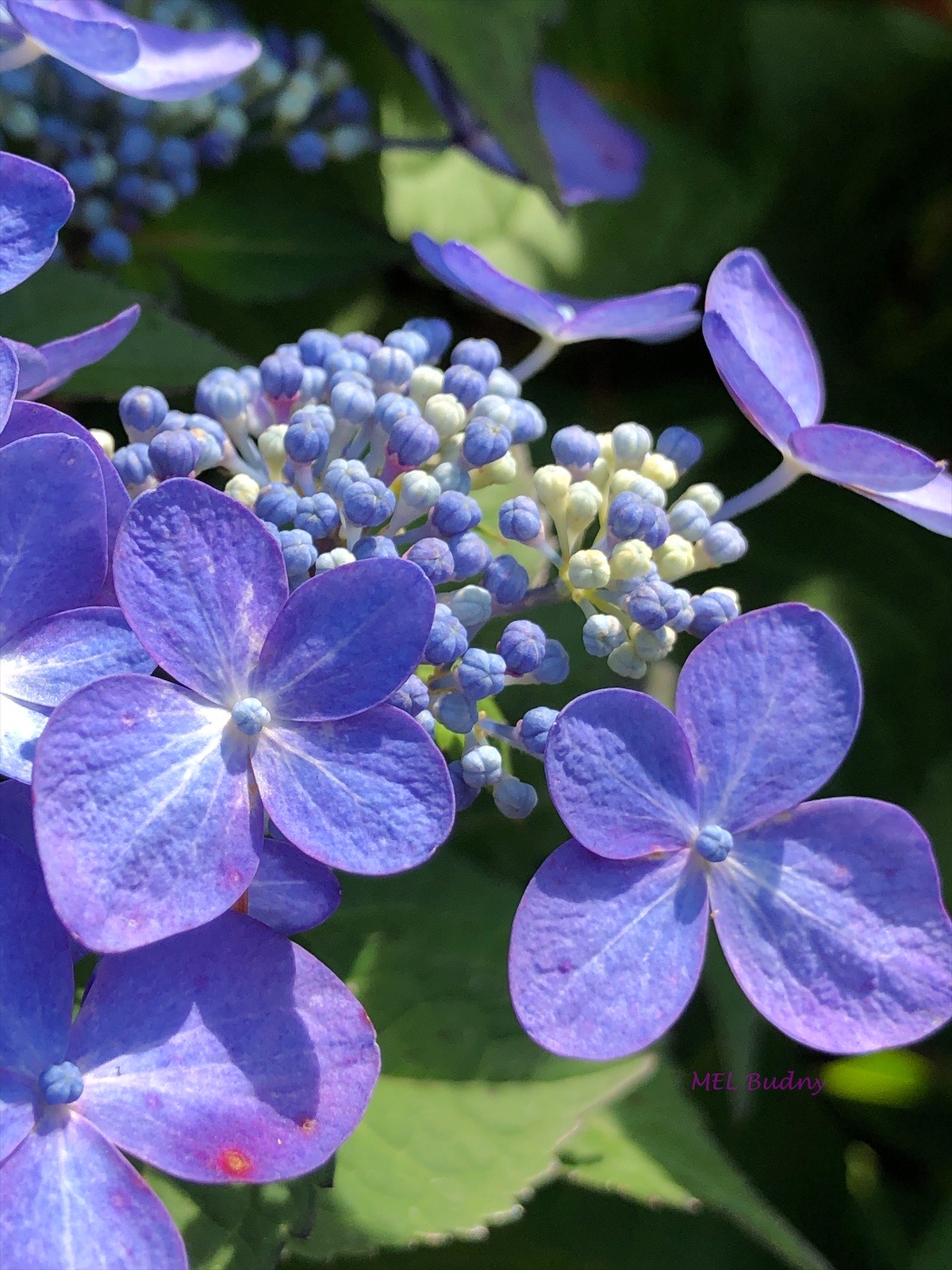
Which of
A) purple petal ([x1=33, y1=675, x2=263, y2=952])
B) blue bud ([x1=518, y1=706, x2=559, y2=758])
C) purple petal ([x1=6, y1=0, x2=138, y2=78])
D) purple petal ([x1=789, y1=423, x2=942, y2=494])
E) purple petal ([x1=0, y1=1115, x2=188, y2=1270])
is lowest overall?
purple petal ([x1=0, y1=1115, x2=188, y2=1270])

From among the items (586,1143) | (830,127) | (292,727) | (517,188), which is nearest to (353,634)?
(292,727)

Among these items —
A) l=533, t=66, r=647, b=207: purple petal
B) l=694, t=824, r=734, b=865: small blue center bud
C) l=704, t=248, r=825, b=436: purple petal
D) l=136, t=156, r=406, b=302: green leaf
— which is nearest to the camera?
l=694, t=824, r=734, b=865: small blue center bud

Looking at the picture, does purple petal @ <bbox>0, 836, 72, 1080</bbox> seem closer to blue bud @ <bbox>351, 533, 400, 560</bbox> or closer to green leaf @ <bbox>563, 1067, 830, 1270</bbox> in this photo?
blue bud @ <bbox>351, 533, 400, 560</bbox>

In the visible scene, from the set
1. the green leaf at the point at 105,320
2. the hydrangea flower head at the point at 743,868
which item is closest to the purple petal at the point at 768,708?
the hydrangea flower head at the point at 743,868

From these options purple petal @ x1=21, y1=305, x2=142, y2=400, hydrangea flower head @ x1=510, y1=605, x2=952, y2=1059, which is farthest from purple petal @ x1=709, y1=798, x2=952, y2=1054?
purple petal @ x1=21, y1=305, x2=142, y2=400

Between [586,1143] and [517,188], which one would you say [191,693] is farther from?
[517,188]

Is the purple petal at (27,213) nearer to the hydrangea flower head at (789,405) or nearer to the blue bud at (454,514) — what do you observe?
the blue bud at (454,514)
